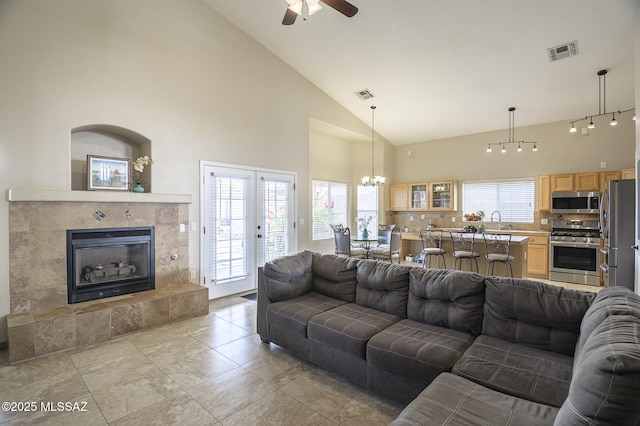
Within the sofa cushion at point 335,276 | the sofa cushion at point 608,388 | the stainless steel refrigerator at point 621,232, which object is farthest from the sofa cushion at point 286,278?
the stainless steel refrigerator at point 621,232

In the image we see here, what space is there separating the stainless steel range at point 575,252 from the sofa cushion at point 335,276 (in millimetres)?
4961

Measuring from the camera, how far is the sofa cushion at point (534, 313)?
7.03 ft

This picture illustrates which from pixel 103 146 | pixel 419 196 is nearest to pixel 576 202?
pixel 419 196

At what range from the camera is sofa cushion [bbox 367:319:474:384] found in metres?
2.08

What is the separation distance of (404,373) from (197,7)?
5516 millimetres

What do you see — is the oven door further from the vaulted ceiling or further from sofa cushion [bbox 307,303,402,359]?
sofa cushion [bbox 307,303,402,359]

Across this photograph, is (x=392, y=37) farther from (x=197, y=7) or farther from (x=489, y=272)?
(x=489, y=272)

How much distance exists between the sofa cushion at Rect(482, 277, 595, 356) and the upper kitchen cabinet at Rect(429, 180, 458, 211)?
19.1ft

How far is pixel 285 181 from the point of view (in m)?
6.12

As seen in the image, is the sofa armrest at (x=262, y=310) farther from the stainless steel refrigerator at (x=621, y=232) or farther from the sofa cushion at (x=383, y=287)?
the stainless steel refrigerator at (x=621, y=232)

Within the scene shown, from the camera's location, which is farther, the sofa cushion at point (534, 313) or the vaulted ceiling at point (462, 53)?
the vaulted ceiling at point (462, 53)

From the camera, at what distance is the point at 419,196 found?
8484 millimetres

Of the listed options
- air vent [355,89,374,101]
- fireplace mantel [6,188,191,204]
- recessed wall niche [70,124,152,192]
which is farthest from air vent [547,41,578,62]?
recessed wall niche [70,124,152,192]

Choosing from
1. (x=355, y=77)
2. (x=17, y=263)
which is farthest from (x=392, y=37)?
(x=17, y=263)
